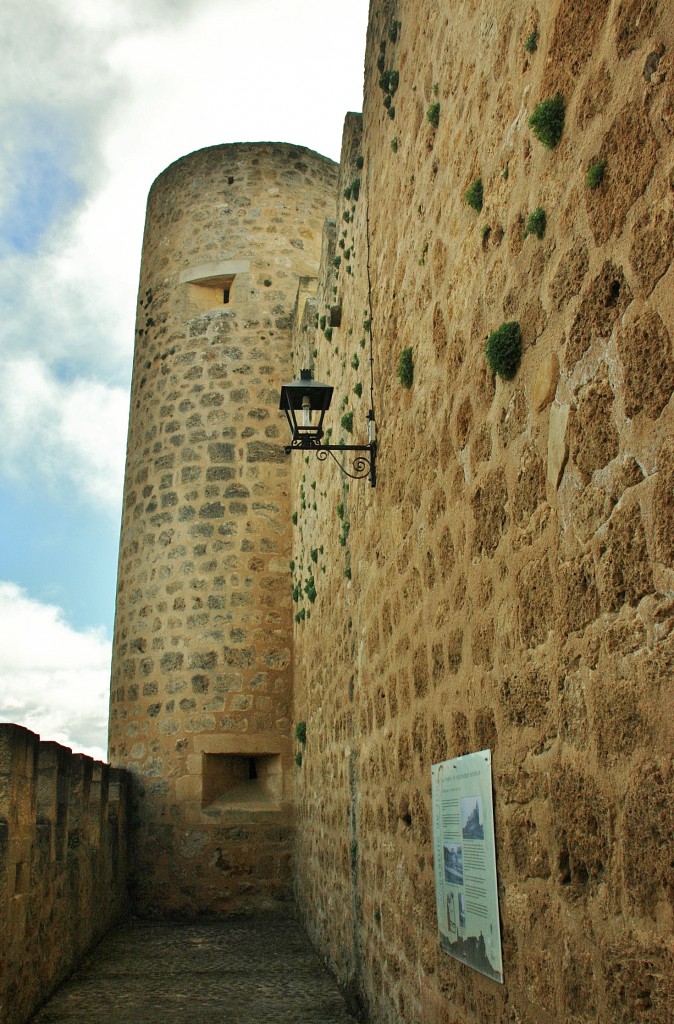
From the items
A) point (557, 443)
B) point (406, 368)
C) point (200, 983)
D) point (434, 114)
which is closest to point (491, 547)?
point (557, 443)

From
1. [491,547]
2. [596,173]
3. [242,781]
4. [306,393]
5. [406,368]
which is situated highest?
[306,393]

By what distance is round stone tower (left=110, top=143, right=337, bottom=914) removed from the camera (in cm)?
909

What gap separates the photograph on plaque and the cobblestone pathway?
79.8 inches

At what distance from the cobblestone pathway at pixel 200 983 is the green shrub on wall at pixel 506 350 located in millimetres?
3685

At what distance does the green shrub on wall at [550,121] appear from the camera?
8.13ft

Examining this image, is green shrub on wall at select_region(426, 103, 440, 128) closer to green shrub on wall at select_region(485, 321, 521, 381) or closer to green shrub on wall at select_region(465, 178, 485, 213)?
green shrub on wall at select_region(465, 178, 485, 213)

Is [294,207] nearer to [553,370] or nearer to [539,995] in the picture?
[553,370]

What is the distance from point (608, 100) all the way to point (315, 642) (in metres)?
5.98

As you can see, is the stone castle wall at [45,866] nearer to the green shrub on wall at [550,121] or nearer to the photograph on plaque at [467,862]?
the photograph on plaque at [467,862]

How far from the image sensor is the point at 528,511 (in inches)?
104

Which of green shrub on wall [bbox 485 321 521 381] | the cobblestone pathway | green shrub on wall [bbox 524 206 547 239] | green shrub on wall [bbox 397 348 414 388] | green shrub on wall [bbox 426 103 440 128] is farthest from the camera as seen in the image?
the cobblestone pathway

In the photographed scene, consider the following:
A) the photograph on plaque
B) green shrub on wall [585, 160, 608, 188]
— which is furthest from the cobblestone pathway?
green shrub on wall [585, 160, 608, 188]

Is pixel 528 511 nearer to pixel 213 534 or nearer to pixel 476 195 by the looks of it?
pixel 476 195

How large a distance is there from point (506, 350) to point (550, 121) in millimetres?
628
